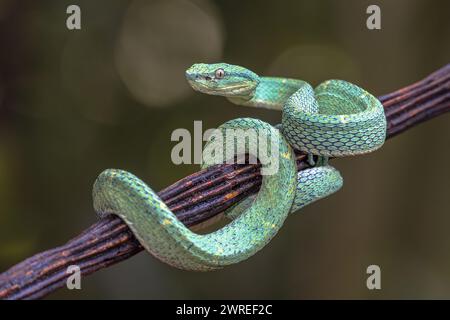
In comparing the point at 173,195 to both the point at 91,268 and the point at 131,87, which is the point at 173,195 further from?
the point at 131,87

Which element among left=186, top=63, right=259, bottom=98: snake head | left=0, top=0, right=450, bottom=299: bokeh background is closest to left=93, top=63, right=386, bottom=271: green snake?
left=186, top=63, right=259, bottom=98: snake head

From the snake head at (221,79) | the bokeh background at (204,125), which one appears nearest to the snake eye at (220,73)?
the snake head at (221,79)

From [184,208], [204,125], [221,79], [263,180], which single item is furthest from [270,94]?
[204,125]

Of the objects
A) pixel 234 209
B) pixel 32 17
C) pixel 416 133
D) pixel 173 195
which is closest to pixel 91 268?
pixel 173 195

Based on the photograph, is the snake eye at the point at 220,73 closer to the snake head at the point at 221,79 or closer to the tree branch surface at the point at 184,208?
the snake head at the point at 221,79

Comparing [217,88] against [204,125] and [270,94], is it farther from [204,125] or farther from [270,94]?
[204,125]

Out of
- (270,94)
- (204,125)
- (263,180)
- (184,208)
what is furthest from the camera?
(204,125)

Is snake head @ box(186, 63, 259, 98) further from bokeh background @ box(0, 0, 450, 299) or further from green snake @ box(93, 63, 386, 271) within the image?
bokeh background @ box(0, 0, 450, 299)
